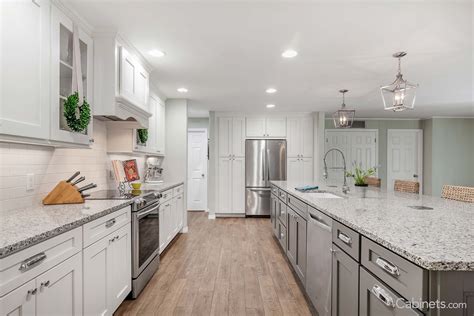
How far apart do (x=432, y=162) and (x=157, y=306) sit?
7444 millimetres

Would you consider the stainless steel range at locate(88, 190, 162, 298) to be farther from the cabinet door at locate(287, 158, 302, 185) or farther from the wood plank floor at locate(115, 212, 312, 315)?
the cabinet door at locate(287, 158, 302, 185)

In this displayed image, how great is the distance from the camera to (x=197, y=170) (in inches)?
277

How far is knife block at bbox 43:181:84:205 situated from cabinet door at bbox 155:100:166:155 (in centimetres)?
230

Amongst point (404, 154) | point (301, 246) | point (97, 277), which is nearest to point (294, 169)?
point (404, 154)

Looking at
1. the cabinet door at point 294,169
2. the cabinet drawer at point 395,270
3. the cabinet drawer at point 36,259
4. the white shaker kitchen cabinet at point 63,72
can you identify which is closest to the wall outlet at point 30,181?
the white shaker kitchen cabinet at point 63,72

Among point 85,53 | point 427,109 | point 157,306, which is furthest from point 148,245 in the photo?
point 427,109

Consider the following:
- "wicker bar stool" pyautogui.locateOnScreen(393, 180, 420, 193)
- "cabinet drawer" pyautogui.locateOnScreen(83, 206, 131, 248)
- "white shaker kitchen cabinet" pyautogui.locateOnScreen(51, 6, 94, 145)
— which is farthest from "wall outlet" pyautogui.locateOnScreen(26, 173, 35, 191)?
"wicker bar stool" pyautogui.locateOnScreen(393, 180, 420, 193)

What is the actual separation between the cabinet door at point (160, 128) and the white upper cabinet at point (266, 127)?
7.29ft

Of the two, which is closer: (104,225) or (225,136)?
(104,225)

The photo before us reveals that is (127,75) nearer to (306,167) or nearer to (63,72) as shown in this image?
(63,72)

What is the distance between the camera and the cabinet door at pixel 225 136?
6.29 m

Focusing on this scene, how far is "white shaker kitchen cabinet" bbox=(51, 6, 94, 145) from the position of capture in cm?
184

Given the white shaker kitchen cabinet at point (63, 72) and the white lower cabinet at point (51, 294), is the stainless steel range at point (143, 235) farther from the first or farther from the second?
the white lower cabinet at point (51, 294)

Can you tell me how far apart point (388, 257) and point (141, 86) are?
2.88 meters
